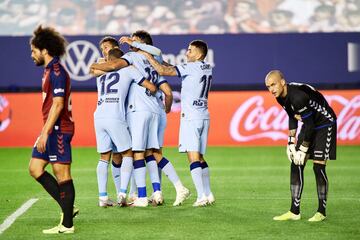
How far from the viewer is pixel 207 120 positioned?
11.7 meters

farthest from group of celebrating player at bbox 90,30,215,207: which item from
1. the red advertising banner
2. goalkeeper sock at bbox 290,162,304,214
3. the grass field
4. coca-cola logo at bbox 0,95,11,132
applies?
coca-cola logo at bbox 0,95,11,132

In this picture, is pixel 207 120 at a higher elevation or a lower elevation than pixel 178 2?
lower

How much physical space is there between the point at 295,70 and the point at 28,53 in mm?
5972

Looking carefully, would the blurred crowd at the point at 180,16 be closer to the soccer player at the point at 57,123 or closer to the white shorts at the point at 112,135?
the white shorts at the point at 112,135

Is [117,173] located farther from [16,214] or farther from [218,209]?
[16,214]

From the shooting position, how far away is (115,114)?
11250 mm

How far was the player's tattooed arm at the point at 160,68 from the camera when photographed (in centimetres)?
1113

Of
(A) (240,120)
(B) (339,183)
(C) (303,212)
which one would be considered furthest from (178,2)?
(C) (303,212)

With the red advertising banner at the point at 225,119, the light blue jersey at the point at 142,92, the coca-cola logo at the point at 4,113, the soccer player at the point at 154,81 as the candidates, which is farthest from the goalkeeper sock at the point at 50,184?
the coca-cola logo at the point at 4,113

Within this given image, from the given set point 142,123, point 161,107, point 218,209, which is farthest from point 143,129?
point 218,209

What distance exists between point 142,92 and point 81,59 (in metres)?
→ 9.66

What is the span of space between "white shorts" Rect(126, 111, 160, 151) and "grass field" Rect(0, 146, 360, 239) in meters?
0.78

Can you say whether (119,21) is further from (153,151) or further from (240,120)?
(153,151)

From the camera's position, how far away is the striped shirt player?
29.5ft
